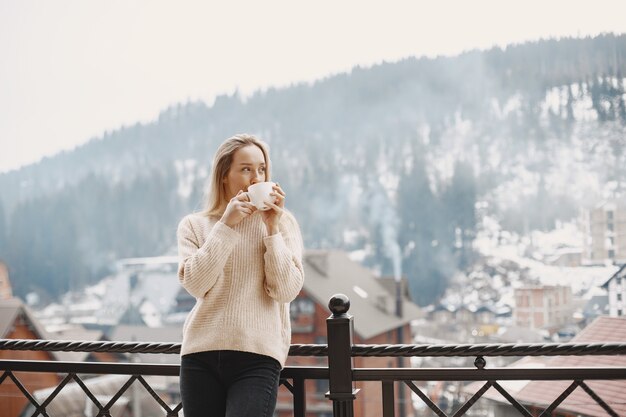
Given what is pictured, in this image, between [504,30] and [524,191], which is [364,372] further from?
[504,30]

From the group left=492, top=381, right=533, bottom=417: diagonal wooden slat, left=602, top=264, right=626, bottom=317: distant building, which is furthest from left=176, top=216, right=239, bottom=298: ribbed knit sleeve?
left=602, top=264, right=626, bottom=317: distant building

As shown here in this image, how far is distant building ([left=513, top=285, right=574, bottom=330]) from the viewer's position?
21.9 metres

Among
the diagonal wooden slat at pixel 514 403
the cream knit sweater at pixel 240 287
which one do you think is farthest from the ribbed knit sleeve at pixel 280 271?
the diagonal wooden slat at pixel 514 403

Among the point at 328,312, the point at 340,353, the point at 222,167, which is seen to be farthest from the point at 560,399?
the point at 328,312

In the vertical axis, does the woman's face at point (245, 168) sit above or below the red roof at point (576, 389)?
above

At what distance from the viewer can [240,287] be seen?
137 cm

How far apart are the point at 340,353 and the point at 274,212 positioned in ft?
1.26

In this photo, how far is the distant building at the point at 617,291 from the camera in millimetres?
17691

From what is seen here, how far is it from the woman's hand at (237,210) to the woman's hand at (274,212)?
0.04 meters

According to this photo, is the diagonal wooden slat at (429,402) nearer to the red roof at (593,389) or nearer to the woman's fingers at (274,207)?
the red roof at (593,389)

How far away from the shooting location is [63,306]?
29.7 m

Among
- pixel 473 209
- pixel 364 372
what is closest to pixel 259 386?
pixel 364 372

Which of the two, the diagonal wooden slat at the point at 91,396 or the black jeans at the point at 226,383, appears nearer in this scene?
the black jeans at the point at 226,383

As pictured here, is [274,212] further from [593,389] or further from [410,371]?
[593,389]
